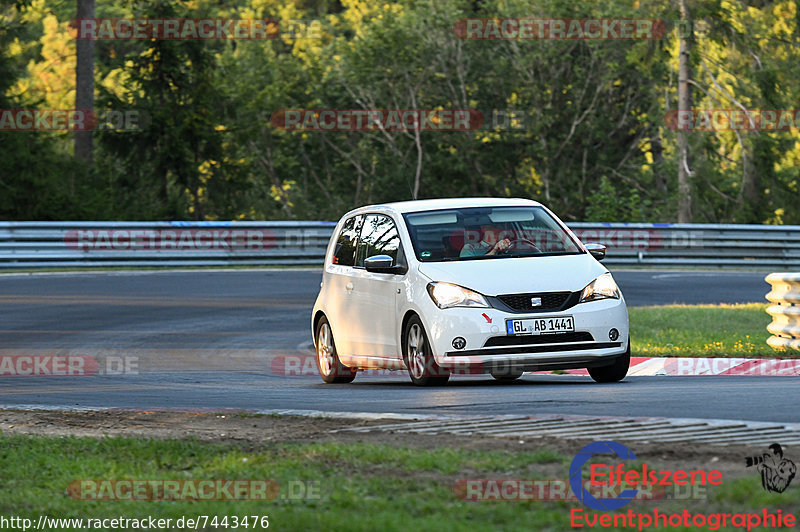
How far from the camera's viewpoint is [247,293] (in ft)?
78.7

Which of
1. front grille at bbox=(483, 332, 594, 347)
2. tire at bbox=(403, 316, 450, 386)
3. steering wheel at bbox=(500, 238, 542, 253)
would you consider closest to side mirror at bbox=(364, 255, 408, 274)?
tire at bbox=(403, 316, 450, 386)

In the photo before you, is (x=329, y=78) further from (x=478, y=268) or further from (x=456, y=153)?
(x=478, y=268)

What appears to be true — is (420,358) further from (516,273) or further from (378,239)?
(378,239)

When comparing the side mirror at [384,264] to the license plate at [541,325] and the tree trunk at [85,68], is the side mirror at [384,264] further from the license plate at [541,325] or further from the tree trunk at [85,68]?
the tree trunk at [85,68]

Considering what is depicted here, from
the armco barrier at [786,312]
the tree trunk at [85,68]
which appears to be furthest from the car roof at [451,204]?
the tree trunk at [85,68]

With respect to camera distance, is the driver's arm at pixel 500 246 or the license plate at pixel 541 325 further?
the driver's arm at pixel 500 246

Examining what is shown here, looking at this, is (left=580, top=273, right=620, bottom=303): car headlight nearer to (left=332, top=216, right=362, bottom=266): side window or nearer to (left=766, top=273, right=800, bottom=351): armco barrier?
(left=332, top=216, right=362, bottom=266): side window

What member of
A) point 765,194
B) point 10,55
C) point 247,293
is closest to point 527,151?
→ point 765,194

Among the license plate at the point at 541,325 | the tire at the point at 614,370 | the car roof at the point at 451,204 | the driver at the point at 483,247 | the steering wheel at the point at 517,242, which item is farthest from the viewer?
the car roof at the point at 451,204

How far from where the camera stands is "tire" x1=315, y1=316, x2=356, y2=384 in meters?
13.4

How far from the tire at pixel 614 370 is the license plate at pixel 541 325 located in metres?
0.76

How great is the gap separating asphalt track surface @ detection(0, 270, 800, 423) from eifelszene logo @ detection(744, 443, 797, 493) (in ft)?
4.40

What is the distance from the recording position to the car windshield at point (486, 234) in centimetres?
1210

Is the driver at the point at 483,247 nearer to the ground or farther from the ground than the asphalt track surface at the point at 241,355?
farther from the ground
